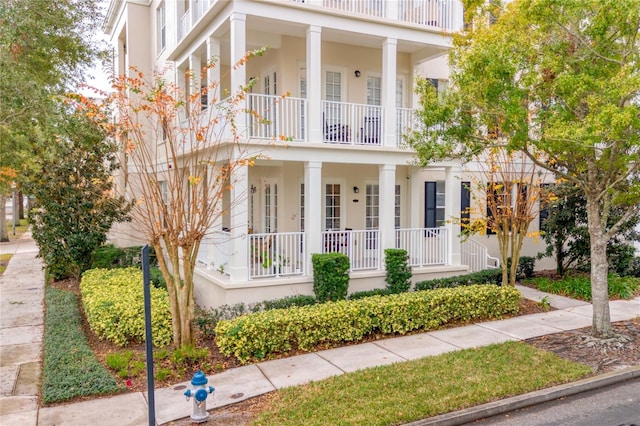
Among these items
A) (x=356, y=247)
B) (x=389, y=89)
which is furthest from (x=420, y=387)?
(x=389, y=89)

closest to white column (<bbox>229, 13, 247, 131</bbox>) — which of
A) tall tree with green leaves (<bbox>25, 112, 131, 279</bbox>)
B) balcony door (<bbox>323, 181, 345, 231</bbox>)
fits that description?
balcony door (<bbox>323, 181, 345, 231</bbox>)

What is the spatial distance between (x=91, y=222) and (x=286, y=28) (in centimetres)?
792

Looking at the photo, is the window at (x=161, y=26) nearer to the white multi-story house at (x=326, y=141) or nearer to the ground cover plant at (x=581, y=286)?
the white multi-story house at (x=326, y=141)

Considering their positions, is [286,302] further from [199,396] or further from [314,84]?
[314,84]

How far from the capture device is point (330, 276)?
34.8ft

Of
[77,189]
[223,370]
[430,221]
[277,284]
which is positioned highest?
[77,189]

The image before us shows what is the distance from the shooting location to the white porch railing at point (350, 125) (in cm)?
1198

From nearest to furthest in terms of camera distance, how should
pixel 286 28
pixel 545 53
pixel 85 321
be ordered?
pixel 545 53 < pixel 85 321 < pixel 286 28

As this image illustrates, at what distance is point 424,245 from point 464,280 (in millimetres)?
1498

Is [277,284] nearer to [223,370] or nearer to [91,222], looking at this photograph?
[223,370]

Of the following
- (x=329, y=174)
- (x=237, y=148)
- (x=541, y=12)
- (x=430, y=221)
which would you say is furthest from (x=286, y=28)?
(x=430, y=221)

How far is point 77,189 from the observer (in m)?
13.7

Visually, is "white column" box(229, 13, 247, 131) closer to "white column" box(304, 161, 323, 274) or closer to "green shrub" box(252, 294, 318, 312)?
"white column" box(304, 161, 323, 274)

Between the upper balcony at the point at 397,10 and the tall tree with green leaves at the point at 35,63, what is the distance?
4270 millimetres
